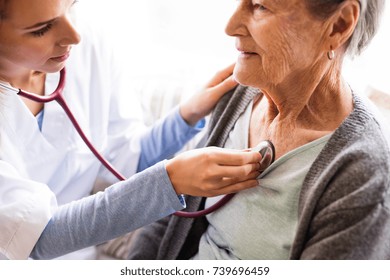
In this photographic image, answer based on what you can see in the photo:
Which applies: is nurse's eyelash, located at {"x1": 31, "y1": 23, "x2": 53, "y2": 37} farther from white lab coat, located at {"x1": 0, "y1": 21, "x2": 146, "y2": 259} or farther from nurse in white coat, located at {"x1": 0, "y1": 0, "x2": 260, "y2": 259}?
white lab coat, located at {"x1": 0, "y1": 21, "x2": 146, "y2": 259}

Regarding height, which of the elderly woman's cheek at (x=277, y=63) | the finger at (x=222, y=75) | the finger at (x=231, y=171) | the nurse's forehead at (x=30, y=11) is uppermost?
the nurse's forehead at (x=30, y=11)

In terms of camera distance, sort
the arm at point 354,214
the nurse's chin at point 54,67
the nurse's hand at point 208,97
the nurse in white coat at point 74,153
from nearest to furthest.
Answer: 1. the arm at point 354,214
2. the nurse in white coat at point 74,153
3. the nurse's chin at point 54,67
4. the nurse's hand at point 208,97

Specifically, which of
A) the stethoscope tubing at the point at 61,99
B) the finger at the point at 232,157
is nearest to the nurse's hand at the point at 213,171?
the finger at the point at 232,157

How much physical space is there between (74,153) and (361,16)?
0.77 metres

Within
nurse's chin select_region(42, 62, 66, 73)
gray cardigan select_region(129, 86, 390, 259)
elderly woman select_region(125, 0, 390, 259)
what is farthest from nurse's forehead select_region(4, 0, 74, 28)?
gray cardigan select_region(129, 86, 390, 259)

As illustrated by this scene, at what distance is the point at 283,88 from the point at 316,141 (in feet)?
0.45

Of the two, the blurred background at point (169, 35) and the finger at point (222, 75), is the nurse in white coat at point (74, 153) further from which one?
the blurred background at point (169, 35)

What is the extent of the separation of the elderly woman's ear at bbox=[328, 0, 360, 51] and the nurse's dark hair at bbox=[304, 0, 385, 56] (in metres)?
0.01

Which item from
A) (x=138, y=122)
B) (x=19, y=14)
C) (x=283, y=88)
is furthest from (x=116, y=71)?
(x=283, y=88)

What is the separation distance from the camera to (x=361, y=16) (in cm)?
77

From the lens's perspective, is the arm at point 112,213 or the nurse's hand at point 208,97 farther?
the nurse's hand at point 208,97

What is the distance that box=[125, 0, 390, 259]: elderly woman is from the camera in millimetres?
730

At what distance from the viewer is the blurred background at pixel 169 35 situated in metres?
1.30

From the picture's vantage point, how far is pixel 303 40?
79 centimetres
